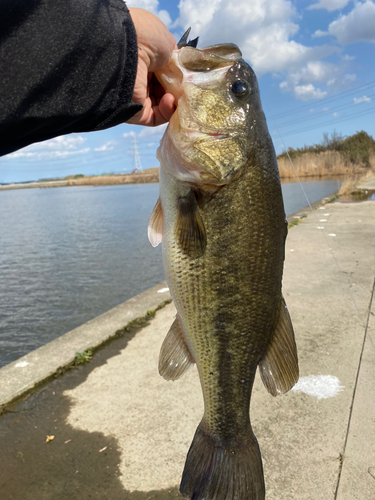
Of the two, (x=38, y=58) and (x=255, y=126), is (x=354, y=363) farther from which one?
(x=38, y=58)

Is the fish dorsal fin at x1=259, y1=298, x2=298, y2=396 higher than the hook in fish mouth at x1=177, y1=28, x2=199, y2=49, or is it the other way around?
the hook in fish mouth at x1=177, y1=28, x2=199, y2=49

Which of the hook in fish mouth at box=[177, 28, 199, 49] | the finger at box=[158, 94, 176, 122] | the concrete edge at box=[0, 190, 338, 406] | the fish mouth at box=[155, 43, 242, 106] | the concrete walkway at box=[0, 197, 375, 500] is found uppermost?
the hook in fish mouth at box=[177, 28, 199, 49]

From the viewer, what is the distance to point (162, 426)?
2.90m

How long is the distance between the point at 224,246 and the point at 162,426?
6.39 ft

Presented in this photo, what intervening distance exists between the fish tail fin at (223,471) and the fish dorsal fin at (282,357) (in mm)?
302

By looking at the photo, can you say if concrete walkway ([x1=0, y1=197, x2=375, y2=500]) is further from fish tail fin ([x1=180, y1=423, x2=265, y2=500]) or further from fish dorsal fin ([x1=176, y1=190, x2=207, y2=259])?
fish dorsal fin ([x1=176, y1=190, x2=207, y2=259])

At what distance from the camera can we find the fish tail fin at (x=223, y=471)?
162cm

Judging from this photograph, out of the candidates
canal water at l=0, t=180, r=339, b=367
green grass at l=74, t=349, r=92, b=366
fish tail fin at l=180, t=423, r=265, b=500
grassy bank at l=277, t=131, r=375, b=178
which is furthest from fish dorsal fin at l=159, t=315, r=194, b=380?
grassy bank at l=277, t=131, r=375, b=178

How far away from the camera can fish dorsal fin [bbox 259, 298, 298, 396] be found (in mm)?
1709

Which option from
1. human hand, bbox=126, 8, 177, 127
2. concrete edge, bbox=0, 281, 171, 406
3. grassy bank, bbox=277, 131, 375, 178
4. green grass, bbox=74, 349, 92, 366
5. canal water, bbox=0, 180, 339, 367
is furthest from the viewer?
grassy bank, bbox=277, 131, 375, 178

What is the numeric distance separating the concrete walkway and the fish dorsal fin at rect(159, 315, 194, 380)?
1067 mm

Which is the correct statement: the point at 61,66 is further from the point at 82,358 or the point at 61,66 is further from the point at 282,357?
the point at 82,358

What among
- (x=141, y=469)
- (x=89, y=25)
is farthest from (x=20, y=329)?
(x=89, y=25)

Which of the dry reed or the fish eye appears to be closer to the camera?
the fish eye
